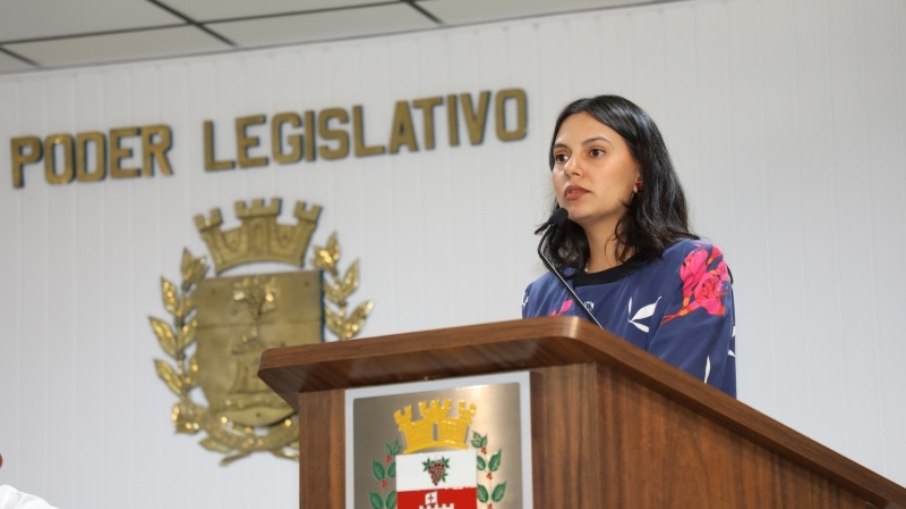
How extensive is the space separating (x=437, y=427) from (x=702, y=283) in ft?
2.56

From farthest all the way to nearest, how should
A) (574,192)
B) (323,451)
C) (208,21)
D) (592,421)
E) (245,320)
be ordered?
(245,320), (208,21), (574,192), (323,451), (592,421)

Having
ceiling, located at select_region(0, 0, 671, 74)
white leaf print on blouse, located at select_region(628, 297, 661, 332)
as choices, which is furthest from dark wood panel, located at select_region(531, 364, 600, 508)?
ceiling, located at select_region(0, 0, 671, 74)

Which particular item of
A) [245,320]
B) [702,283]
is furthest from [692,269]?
[245,320]

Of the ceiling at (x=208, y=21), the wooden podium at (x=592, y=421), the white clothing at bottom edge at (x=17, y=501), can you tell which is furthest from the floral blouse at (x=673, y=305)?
the ceiling at (x=208, y=21)

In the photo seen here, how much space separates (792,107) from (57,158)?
345cm

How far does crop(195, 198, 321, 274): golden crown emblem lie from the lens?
6215 mm

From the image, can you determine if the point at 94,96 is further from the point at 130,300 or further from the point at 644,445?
the point at 644,445

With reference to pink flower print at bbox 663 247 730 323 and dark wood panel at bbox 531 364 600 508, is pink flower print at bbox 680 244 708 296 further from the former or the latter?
dark wood panel at bbox 531 364 600 508

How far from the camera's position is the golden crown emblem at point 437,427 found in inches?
63.6

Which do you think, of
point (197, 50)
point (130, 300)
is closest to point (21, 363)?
point (130, 300)

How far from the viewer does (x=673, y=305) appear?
2.25 metres

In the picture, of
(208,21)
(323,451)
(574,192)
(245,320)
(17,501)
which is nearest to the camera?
(323,451)

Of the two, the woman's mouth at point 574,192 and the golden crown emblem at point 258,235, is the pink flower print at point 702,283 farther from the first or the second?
the golden crown emblem at point 258,235

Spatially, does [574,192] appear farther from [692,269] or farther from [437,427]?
[437,427]
